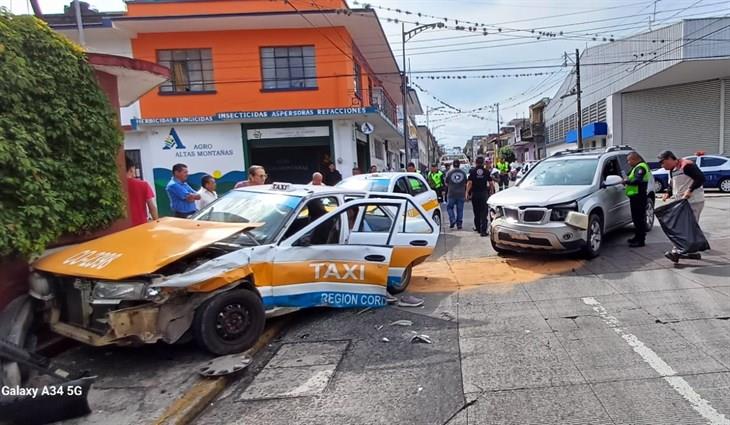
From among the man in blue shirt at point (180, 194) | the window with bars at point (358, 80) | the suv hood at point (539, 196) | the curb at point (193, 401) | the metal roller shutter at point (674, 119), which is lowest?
the curb at point (193, 401)

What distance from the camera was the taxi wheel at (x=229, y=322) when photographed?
4.18 meters

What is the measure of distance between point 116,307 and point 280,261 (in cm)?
156

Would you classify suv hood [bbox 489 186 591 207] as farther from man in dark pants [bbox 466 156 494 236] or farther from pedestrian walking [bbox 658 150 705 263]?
man in dark pants [bbox 466 156 494 236]

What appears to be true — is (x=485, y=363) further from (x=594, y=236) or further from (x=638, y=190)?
(x=638, y=190)

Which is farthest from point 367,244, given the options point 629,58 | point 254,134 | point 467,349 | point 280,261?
point 629,58

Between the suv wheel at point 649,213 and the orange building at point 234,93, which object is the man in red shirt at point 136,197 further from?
the orange building at point 234,93

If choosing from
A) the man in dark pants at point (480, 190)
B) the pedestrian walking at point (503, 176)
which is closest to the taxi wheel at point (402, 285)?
the man in dark pants at point (480, 190)

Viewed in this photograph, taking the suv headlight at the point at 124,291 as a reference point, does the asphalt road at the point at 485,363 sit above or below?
below

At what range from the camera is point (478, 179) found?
1049cm

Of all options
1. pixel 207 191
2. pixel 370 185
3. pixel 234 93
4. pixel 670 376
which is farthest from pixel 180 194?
pixel 234 93

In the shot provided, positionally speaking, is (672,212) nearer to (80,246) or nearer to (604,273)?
(604,273)

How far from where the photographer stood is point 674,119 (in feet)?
89.8

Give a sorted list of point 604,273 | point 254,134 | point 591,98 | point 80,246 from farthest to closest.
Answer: point 591,98
point 254,134
point 604,273
point 80,246

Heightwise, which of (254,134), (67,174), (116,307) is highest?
(254,134)
